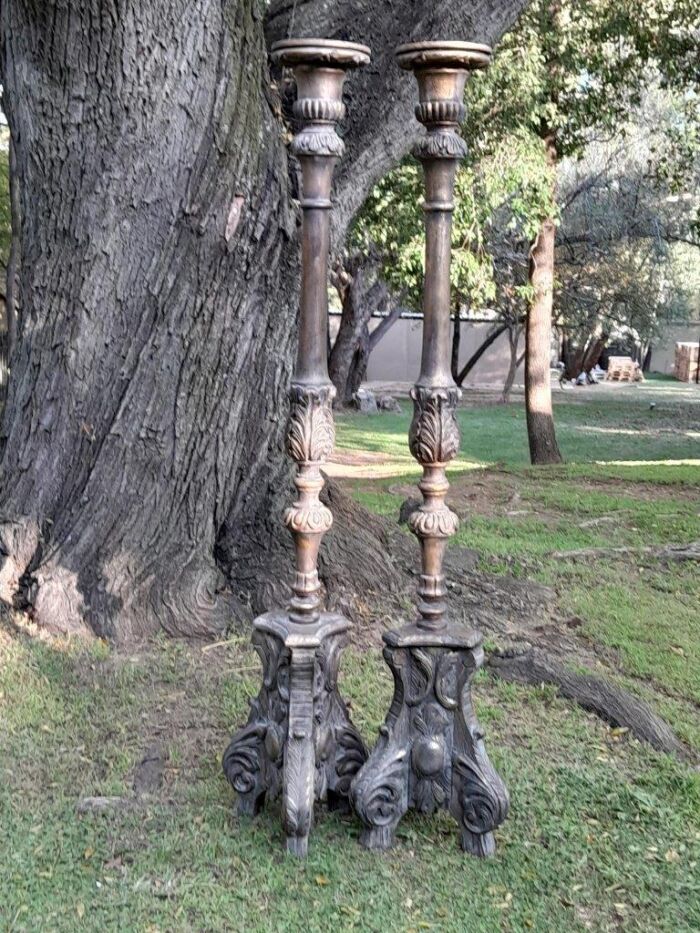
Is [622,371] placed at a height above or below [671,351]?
below

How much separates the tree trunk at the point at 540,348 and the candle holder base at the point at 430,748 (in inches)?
411

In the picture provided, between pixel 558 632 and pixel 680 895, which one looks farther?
pixel 558 632

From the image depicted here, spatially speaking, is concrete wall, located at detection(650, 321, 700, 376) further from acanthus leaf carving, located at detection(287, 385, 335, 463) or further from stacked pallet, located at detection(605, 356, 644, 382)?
acanthus leaf carving, located at detection(287, 385, 335, 463)

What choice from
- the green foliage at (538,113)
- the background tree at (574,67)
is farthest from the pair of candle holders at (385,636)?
the background tree at (574,67)

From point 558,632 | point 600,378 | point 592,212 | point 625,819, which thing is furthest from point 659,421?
point 625,819

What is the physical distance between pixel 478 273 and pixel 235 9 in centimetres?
664

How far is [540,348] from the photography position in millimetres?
13234

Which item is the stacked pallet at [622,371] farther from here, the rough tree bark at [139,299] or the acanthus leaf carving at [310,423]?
the acanthus leaf carving at [310,423]

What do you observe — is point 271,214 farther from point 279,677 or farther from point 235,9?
point 279,677

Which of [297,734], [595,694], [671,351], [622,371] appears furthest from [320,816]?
[671,351]

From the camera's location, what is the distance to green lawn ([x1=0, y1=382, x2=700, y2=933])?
8.91ft

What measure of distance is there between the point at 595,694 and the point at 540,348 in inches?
381

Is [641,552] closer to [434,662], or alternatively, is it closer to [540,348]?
[434,662]

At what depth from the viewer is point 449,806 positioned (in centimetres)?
299
